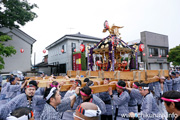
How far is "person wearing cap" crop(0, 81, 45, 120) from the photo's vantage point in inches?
98.1

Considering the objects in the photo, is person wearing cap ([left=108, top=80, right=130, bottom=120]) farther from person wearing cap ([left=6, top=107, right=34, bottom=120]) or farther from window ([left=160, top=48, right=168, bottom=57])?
window ([left=160, top=48, right=168, bottom=57])

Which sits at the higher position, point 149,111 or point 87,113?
point 87,113

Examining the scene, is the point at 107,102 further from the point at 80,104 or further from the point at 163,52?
the point at 163,52

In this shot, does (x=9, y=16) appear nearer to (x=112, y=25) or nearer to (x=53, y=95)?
(x=112, y=25)

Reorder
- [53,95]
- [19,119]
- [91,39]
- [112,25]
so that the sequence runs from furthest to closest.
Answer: [91,39]
[112,25]
[53,95]
[19,119]

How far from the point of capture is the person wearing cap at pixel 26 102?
2491mm

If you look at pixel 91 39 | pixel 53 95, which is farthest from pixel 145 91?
pixel 91 39

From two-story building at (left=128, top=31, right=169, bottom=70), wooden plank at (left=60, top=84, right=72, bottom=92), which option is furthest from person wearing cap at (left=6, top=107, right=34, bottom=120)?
two-story building at (left=128, top=31, right=169, bottom=70)

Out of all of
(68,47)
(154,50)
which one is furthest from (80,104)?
(154,50)

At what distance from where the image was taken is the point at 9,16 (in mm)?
12414

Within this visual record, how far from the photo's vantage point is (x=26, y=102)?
9.98ft

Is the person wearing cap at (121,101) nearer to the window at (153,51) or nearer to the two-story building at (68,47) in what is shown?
the two-story building at (68,47)

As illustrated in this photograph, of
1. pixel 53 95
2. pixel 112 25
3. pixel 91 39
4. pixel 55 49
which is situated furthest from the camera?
pixel 55 49

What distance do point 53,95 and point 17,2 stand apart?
1389cm
